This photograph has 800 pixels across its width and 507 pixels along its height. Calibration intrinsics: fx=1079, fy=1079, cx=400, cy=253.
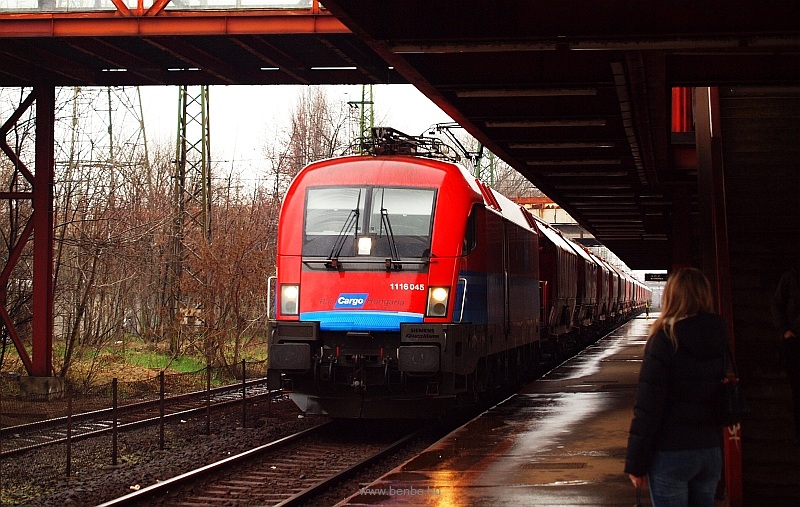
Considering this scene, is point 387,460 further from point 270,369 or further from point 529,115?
point 529,115

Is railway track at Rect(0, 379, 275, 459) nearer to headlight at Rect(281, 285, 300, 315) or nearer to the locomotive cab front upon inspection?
headlight at Rect(281, 285, 300, 315)

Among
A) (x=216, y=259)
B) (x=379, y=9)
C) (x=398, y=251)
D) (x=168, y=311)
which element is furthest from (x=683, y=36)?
(x=168, y=311)

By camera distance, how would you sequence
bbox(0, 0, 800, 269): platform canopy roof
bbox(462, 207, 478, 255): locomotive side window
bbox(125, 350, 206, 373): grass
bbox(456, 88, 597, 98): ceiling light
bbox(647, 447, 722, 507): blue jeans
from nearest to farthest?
bbox(647, 447, 722, 507): blue jeans
bbox(0, 0, 800, 269): platform canopy roof
bbox(456, 88, 597, 98): ceiling light
bbox(462, 207, 478, 255): locomotive side window
bbox(125, 350, 206, 373): grass

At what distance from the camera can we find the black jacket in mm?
5105

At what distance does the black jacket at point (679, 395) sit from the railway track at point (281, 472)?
505cm

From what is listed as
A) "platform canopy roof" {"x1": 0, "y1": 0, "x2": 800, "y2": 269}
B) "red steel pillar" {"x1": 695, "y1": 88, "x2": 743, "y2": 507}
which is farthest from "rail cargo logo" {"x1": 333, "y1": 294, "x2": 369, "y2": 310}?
"red steel pillar" {"x1": 695, "y1": 88, "x2": 743, "y2": 507}

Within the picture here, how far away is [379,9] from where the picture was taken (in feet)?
31.0

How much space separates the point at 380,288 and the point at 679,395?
27.8 ft

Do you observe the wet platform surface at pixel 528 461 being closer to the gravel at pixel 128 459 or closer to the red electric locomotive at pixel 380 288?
the red electric locomotive at pixel 380 288

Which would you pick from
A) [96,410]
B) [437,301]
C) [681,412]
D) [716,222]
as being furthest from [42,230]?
[681,412]

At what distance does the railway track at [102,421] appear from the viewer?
43.1ft

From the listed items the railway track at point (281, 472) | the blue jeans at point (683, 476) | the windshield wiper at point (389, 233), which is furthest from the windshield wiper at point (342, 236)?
the blue jeans at point (683, 476)

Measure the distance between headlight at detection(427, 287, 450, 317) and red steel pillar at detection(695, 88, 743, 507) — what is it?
3.76m

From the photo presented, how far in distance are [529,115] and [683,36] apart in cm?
443
